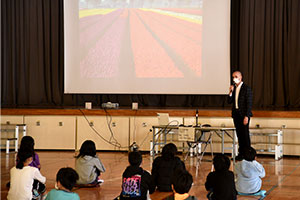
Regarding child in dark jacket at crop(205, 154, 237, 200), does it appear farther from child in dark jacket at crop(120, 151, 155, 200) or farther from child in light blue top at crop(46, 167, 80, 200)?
child in light blue top at crop(46, 167, 80, 200)

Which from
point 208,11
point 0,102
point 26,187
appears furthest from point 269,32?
point 26,187

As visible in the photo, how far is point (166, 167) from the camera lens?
523 cm

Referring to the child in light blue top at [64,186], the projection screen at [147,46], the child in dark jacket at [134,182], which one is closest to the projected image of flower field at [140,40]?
the projection screen at [147,46]

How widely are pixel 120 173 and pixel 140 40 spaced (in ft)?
13.3

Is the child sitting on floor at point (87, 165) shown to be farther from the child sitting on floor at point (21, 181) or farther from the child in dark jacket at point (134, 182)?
the child sitting on floor at point (21, 181)

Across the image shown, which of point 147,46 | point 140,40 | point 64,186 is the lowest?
point 64,186

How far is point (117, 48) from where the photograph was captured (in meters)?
10.2

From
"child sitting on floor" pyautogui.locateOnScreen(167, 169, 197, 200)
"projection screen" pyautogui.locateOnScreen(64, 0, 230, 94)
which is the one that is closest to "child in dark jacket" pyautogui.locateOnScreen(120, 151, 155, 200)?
"child sitting on floor" pyautogui.locateOnScreen(167, 169, 197, 200)

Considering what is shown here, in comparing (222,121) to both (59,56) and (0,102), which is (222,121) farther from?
(0,102)

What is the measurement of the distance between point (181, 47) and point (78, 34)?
2275 mm

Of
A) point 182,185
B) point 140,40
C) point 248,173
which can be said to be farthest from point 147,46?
point 182,185

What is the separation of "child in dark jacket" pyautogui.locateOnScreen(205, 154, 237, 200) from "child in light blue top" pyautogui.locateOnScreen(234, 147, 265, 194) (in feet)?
2.60

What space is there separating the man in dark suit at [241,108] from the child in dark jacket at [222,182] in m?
2.51

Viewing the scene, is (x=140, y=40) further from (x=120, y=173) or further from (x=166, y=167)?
(x=166, y=167)
